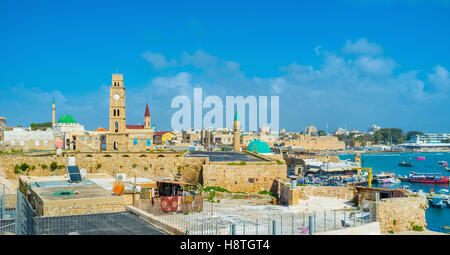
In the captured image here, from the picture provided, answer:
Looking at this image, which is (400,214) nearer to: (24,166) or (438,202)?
(24,166)

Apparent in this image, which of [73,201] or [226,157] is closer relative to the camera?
[73,201]

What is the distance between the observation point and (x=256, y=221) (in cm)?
1145

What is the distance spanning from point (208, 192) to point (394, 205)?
354 inches

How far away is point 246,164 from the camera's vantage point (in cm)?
1962

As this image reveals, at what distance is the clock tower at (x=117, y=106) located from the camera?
32.3 m

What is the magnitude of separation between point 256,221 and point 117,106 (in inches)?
962

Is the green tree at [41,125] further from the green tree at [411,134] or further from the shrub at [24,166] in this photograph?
the green tree at [411,134]

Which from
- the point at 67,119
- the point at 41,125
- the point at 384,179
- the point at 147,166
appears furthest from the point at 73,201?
the point at 41,125

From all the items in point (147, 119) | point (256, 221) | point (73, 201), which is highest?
point (147, 119)
